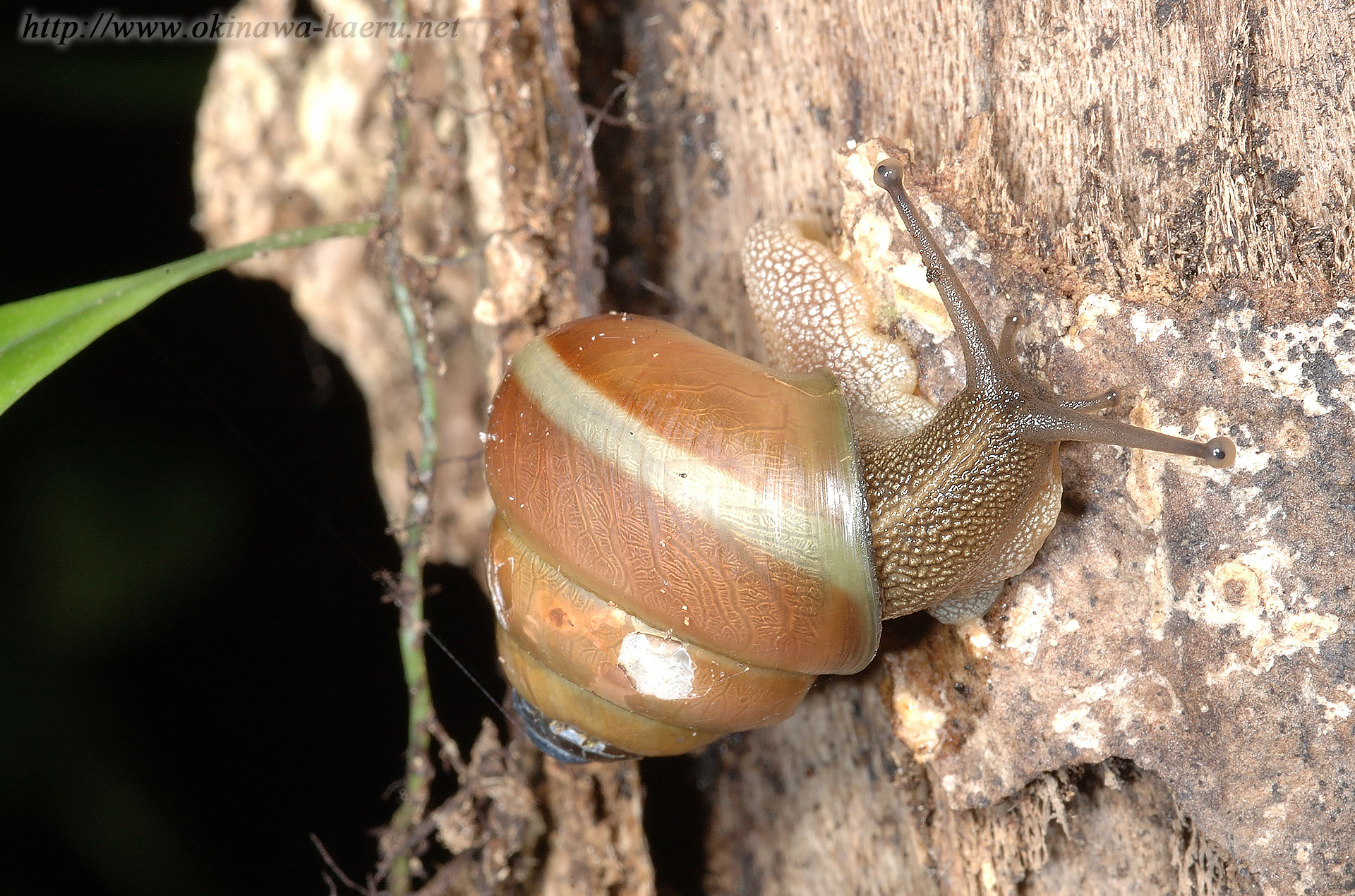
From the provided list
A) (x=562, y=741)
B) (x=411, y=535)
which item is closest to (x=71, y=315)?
(x=411, y=535)

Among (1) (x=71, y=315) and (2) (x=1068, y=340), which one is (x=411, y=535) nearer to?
(1) (x=71, y=315)

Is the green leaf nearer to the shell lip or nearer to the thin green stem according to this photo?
the thin green stem

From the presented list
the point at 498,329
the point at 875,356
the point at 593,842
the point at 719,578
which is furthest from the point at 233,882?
the point at 875,356

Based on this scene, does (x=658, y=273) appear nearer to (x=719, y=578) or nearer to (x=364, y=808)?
(x=719, y=578)

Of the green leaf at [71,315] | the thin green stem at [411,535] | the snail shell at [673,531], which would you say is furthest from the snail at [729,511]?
the green leaf at [71,315]

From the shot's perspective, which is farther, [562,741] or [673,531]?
[562,741]
